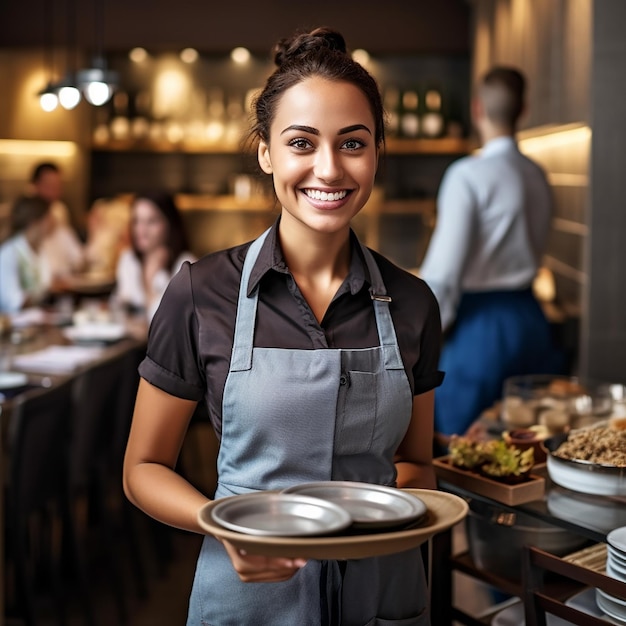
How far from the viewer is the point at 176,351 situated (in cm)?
172

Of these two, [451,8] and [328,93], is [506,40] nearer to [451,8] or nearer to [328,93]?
[451,8]

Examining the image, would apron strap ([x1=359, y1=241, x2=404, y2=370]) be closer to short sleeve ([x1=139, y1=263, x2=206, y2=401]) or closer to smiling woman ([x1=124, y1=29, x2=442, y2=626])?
smiling woman ([x1=124, y1=29, x2=442, y2=626])

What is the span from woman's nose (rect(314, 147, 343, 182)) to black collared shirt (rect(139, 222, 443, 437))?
201 mm

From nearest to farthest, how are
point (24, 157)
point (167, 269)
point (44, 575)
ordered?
point (44, 575) < point (167, 269) < point (24, 157)

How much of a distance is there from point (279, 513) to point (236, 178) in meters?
7.75

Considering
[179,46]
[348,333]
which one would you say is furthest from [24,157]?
[348,333]

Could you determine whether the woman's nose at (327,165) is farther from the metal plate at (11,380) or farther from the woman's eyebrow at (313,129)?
the metal plate at (11,380)

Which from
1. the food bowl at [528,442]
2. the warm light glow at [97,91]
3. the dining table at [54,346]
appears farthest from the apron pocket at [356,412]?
the warm light glow at [97,91]

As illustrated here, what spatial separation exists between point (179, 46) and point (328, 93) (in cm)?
716

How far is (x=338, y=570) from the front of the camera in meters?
1.72

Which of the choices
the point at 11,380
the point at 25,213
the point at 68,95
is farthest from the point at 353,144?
the point at 68,95

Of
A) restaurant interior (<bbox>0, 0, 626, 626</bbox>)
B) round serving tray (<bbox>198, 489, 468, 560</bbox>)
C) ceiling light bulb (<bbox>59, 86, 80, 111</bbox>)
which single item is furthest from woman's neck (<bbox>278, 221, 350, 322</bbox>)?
ceiling light bulb (<bbox>59, 86, 80, 111</bbox>)

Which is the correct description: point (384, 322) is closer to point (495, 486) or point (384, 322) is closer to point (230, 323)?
point (230, 323)

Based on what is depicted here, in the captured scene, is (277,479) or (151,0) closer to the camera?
(277,479)
